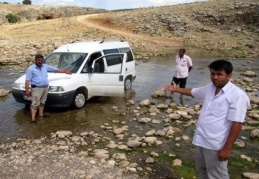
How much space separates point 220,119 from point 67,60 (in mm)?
7477

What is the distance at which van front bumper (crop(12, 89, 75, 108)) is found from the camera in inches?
368

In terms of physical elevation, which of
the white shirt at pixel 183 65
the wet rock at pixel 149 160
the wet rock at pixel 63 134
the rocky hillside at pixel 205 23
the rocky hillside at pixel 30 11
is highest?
the rocky hillside at pixel 30 11

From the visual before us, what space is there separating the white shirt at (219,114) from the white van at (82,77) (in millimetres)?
6033

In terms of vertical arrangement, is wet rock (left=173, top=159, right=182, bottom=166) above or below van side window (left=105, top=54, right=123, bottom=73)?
below

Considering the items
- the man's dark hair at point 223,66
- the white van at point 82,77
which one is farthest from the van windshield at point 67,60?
the man's dark hair at point 223,66

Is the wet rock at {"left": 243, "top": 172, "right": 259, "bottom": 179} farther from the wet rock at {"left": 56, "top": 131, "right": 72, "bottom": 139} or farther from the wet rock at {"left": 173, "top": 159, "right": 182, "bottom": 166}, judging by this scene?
the wet rock at {"left": 56, "top": 131, "right": 72, "bottom": 139}

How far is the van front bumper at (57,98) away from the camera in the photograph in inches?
368

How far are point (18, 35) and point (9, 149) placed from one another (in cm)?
2711

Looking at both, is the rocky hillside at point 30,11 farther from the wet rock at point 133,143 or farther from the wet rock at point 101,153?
the wet rock at point 101,153

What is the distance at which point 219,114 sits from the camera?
3969mm

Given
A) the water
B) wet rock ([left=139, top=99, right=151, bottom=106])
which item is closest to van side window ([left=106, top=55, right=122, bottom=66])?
the water

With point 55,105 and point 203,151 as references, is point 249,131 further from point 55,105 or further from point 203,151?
point 55,105

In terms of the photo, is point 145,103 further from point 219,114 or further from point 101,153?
point 219,114

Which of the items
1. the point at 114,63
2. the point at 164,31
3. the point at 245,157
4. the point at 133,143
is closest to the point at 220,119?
the point at 245,157
